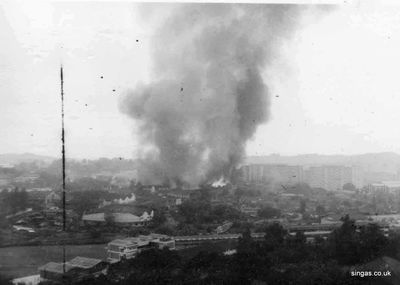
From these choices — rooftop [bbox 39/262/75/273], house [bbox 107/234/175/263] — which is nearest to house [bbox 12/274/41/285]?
rooftop [bbox 39/262/75/273]

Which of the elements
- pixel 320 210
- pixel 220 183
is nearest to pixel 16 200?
pixel 220 183

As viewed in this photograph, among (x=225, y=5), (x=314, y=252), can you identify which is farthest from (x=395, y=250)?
(x=225, y=5)

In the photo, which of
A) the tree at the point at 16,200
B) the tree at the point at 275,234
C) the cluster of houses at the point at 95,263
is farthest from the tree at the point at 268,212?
the tree at the point at 16,200

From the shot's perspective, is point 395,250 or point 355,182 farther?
point 355,182

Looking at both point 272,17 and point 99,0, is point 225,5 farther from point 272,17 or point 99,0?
point 99,0

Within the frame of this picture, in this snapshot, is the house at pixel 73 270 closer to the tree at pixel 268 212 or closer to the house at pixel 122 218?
the house at pixel 122 218

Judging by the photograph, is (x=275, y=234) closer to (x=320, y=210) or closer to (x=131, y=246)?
(x=320, y=210)
